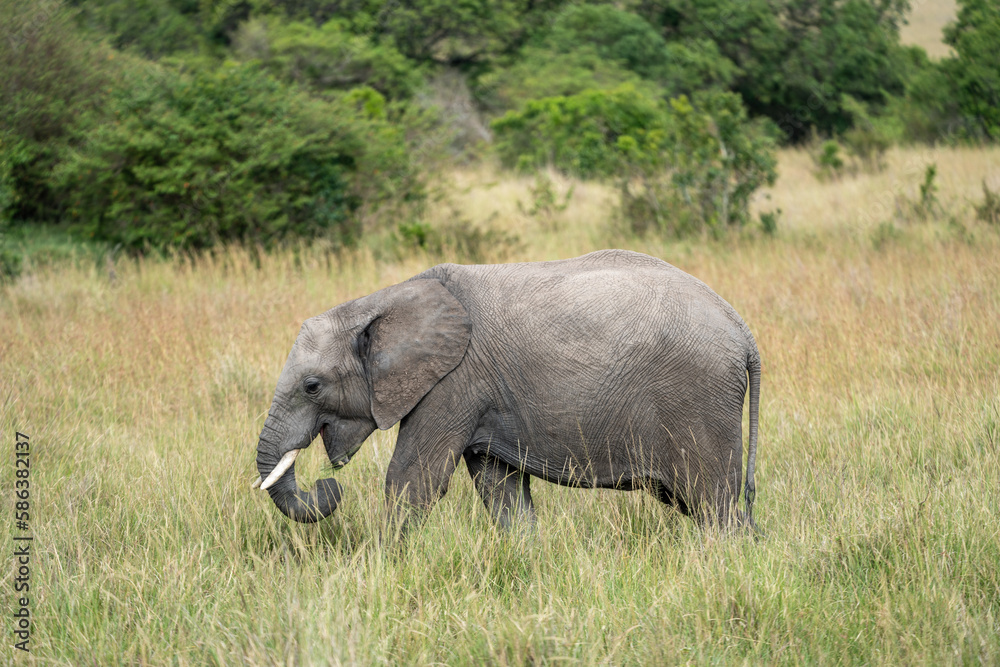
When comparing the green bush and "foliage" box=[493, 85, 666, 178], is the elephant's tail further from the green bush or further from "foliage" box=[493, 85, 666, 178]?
"foliage" box=[493, 85, 666, 178]

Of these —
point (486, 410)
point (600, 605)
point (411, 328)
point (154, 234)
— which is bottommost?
point (154, 234)

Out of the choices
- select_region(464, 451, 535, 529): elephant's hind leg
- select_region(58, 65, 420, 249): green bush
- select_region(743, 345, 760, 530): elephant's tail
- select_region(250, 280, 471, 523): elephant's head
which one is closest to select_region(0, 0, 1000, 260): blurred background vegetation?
select_region(58, 65, 420, 249): green bush

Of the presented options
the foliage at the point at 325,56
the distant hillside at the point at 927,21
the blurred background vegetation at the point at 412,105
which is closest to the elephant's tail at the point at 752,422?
the blurred background vegetation at the point at 412,105

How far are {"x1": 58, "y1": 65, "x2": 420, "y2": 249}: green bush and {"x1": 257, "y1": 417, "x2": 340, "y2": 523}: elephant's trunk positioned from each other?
23.8ft

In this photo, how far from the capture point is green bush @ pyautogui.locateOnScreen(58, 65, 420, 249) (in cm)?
1013

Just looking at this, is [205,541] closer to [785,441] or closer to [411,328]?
[411,328]

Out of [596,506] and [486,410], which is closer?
[486,410]

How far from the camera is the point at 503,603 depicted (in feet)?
10.5

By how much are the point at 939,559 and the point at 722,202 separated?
7823mm

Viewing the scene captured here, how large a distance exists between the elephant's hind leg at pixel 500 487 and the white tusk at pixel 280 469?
2.49ft

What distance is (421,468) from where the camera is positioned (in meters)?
3.42

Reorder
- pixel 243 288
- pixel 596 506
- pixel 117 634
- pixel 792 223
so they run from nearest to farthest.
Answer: pixel 117 634
pixel 596 506
pixel 243 288
pixel 792 223

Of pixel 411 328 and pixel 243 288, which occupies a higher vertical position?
pixel 411 328

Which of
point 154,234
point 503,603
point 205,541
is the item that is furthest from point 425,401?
point 154,234
